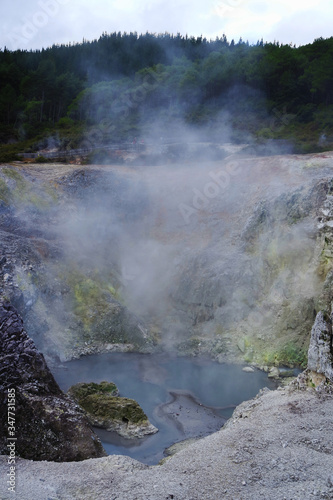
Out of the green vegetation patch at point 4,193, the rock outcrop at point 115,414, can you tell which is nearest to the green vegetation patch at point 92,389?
the rock outcrop at point 115,414

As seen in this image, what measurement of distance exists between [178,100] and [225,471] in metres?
55.1

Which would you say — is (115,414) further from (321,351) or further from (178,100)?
(178,100)

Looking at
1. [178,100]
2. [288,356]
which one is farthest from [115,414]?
[178,100]

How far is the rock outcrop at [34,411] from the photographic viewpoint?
15945 millimetres

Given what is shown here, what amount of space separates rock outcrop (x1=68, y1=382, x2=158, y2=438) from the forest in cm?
3237

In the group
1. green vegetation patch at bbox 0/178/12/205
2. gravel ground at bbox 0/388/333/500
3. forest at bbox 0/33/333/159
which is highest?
forest at bbox 0/33/333/159

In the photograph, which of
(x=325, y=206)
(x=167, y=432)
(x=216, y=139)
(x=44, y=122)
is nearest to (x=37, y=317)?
(x=167, y=432)

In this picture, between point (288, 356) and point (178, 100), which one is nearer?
point (288, 356)

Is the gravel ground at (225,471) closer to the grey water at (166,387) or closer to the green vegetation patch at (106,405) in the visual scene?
the grey water at (166,387)

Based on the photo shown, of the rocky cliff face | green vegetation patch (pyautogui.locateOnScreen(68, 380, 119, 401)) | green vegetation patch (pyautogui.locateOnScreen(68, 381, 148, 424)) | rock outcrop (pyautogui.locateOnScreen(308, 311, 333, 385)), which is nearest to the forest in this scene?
the rocky cliff face

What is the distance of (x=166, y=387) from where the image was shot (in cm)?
2447

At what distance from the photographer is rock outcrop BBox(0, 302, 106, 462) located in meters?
15.9

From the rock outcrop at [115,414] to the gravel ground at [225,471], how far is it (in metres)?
4.33
